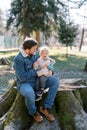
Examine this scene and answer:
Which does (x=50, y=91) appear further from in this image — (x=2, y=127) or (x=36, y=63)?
(x=2, y=127)

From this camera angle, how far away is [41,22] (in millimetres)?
36781

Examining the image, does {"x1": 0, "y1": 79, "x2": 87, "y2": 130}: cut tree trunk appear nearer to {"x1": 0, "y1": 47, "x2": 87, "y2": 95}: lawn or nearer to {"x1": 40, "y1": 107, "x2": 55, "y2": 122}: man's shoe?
{"x1": 40, "y1": 107, "x2": 55, "y2": 122}: man's shoe

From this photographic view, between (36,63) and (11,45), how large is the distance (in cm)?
4951

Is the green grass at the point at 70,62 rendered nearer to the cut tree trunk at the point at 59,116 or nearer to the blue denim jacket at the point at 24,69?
the cut tree trunk at the point at 59,116

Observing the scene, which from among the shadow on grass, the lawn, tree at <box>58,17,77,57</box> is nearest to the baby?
the lawn

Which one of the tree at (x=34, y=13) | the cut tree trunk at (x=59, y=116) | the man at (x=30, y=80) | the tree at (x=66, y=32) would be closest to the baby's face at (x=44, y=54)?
the man at (x=30, y=80)

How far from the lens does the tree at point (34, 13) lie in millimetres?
36062

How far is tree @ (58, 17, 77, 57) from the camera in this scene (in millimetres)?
37369

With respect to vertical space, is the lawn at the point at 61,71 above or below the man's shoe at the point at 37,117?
below

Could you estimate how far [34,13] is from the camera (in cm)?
3684

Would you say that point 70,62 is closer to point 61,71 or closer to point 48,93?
point 61,71

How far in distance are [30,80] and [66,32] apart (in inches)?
1257

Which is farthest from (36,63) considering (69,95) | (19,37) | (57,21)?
(19,37)

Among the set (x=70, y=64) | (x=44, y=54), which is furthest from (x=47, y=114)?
(x=70, y=64)
